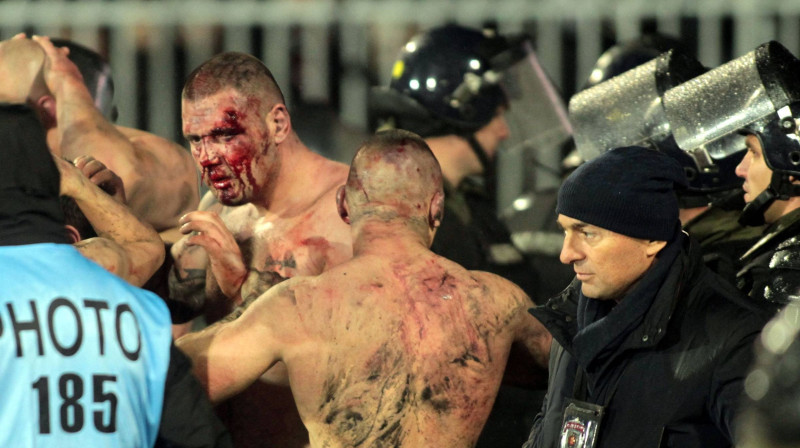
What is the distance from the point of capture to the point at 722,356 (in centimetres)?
301

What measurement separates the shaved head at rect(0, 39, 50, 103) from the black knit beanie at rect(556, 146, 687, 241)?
282 centimetres

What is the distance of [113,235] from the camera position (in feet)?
12.3

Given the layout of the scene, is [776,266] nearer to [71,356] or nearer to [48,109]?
[71,356]

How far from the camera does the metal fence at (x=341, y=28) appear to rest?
268 inches

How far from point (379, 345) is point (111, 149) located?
210 cm

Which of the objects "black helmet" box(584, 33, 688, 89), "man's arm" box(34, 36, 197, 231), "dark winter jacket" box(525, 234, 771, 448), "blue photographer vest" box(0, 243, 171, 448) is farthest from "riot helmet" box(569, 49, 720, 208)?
"blue photographer vest" box(0, 243, 171, 448)

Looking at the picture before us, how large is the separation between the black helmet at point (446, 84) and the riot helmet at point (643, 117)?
116 cm

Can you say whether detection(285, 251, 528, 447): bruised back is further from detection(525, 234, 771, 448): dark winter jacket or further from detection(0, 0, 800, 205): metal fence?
detection(0, 0, 800, 205): metal fence

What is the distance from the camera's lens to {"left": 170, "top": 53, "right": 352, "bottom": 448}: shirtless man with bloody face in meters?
4.18

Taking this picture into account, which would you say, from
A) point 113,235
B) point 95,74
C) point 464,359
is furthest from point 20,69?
point 464,359

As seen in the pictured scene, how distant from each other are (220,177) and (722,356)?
6.72ft

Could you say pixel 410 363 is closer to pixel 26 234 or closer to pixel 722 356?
pixel 722 356

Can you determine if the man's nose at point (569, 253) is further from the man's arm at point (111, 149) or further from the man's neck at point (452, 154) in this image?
the man's neck at point (452, 154)

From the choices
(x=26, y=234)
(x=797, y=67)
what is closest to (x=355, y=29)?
(x=797, y=67)
